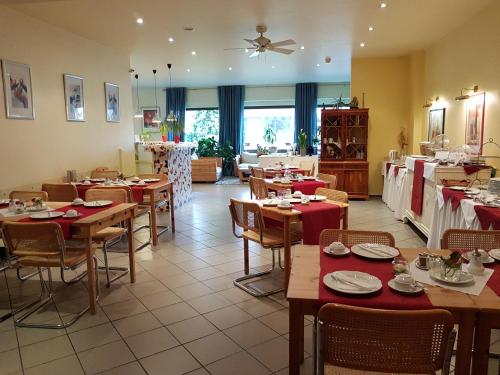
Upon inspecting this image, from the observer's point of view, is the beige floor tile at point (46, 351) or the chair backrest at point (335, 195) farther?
the chair backrest at point (335, 195)

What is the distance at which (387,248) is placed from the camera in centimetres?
219

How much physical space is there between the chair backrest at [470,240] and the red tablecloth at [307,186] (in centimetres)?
268

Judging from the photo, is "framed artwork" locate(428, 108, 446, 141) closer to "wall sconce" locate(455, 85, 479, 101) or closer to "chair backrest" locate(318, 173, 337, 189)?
"wall sconce" locate(455, 85, 479, 101)

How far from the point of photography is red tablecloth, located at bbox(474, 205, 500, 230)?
289 centimetres

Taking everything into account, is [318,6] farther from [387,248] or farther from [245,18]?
[387,248]

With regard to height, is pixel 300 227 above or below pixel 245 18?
below

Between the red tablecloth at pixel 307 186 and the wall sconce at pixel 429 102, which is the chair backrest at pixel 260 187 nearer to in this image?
the red tablecloth at pixel 307 186

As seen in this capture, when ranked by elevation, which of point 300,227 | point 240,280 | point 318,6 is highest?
point 318,6

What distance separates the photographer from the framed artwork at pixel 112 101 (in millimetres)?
6859

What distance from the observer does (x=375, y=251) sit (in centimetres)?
214

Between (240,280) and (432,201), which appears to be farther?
(432,201)

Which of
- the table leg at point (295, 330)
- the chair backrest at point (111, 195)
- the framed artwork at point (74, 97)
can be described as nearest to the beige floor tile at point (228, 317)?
the table leg at point (295, 330)

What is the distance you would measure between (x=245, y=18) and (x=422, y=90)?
4.09 meters

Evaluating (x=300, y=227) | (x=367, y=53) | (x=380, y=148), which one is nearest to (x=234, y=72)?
(x=367, y=53)
